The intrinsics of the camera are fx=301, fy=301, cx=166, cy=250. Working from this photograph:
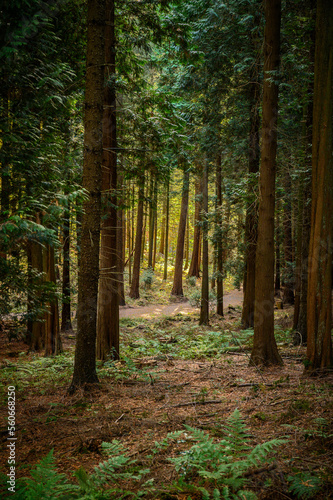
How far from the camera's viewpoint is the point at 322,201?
5387mm

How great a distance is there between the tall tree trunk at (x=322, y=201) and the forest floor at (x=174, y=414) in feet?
2.75

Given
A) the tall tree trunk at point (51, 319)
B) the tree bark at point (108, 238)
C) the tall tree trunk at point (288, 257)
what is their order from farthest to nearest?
the tall tree trunk at point (288, 257)
the tall tree trunk at point (51, 319)
the tree bark at point (108, 238)

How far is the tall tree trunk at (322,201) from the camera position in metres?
5.32

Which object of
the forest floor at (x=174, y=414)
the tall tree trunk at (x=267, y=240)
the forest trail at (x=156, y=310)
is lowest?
the forest trail at (x=156, y=310)

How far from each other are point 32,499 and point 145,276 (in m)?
23.5

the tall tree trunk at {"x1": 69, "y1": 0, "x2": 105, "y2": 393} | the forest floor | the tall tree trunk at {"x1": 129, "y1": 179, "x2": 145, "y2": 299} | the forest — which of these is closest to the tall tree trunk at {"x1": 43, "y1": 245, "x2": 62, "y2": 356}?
the forest

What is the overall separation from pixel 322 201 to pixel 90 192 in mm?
4256

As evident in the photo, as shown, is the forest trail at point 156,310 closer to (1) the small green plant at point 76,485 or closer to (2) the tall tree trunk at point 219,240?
(2) the tall tree trunk at point 219,240

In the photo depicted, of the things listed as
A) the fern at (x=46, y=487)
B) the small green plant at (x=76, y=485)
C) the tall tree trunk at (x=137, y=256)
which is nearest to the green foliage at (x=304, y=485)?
the small green plant at (x=76, y=485)

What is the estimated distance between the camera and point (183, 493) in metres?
2.50

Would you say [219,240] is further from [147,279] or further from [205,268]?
[147,279]

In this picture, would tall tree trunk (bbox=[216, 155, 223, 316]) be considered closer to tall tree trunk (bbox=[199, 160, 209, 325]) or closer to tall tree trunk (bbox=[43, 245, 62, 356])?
tall tree trunk (bbox=[199, 160, 209, 325])

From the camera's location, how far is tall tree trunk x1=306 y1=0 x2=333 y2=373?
210 inches

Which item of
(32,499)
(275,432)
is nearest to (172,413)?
(275,432)
